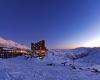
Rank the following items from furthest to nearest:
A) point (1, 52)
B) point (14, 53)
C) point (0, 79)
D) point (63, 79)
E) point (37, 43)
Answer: point (37, 43) < point (14, 53) < point (1, 52) < point (63, 79) < point (0, 79)

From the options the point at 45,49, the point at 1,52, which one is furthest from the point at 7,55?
the point at 45,49

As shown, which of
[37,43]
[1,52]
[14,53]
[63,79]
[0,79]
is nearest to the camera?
[0,79]

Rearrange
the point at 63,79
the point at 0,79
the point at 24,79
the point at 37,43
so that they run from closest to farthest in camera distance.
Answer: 1. the point at 0,79
2. the point at 24,79
3. the point at 63,79
4. the point at 37,43

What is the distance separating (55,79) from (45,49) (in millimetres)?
140977

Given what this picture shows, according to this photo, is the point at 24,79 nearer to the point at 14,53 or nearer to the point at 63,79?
the point at 63,79

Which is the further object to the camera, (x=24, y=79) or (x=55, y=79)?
(x=55, y=79)

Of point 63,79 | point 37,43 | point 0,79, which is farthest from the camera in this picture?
point 37,43

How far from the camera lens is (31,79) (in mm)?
26812

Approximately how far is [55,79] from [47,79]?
1.20 metres

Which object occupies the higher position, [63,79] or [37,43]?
[37,43]

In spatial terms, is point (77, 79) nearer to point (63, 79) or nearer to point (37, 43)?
point (63, 79)

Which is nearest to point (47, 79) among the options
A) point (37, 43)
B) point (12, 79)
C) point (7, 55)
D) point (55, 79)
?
point (55, 79)

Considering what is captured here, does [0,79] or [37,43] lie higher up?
[37,43]

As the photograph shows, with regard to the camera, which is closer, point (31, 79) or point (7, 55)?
point (31, 79)
